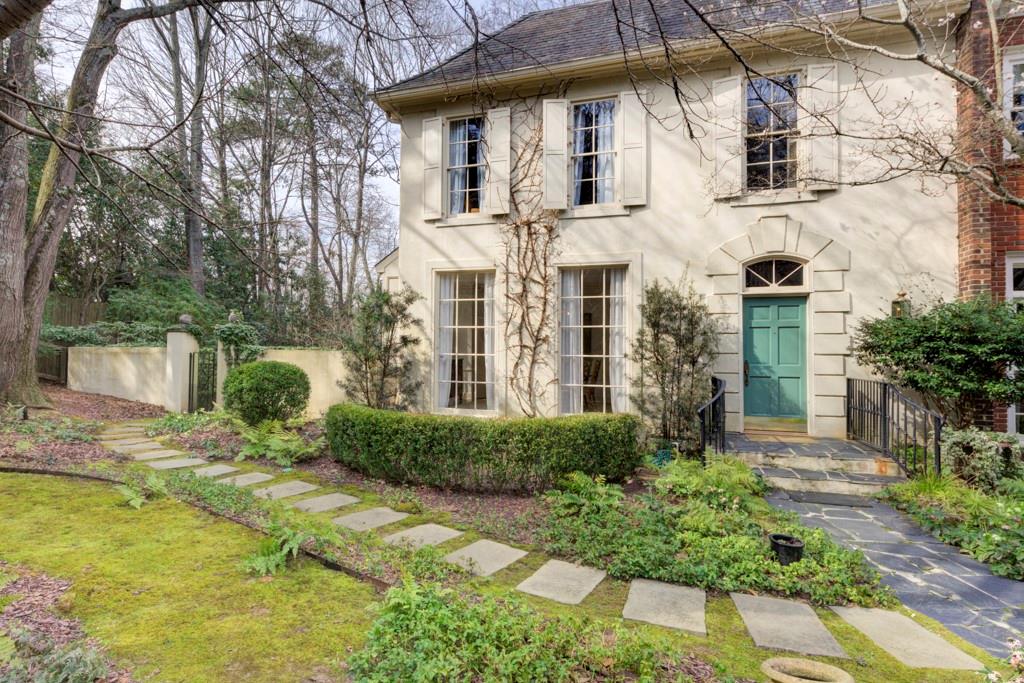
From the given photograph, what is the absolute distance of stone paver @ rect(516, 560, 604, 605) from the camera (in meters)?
3.09

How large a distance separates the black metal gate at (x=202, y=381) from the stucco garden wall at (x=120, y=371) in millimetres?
739

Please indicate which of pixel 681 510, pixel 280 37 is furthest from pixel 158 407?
pixel 681 510

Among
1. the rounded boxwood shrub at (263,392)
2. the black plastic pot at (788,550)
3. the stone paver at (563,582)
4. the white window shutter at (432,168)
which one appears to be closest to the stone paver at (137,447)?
the rounded boxwood shrub at (263,392)

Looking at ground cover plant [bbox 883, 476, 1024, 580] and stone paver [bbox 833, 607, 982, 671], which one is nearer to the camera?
stone paver [bbox 833, 607, 982, 671]

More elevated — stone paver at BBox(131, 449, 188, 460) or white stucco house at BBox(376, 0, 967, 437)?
white stucco house at BBox(376, 0, 967, 437)

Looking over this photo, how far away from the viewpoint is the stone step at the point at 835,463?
18.1 feet

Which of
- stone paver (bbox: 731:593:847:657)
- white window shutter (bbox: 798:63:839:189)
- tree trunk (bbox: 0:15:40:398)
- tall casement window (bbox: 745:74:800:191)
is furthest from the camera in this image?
tree trunk (bbox: 0:15:40:398)

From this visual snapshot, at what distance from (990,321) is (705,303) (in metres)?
2.93

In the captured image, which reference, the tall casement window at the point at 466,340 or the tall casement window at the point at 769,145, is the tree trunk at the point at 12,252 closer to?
the tall casement window at the point at 466,340

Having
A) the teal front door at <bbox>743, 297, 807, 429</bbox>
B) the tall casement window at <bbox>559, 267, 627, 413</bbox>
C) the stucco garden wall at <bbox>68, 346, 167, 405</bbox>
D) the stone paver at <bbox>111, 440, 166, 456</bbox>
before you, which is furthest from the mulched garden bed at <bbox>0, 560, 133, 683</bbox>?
the stucco garden wall at <bbox>68, 346, 167, 405</bbox>

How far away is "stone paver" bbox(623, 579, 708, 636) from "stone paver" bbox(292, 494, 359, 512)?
288 cm

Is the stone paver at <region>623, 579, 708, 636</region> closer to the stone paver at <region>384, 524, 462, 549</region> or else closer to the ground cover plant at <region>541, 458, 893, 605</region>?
the ground cover plant at <region>541, 458, 893, 605</region>

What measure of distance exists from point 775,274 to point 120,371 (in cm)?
1341

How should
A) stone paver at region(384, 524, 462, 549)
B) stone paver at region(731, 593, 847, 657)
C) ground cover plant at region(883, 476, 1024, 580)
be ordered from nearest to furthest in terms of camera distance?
stone paver at region(731, 593, 847, 657) < ground cover plant at region(883, 476, 1024, 580) < stone paver at region(384, 524, 462, 549)
